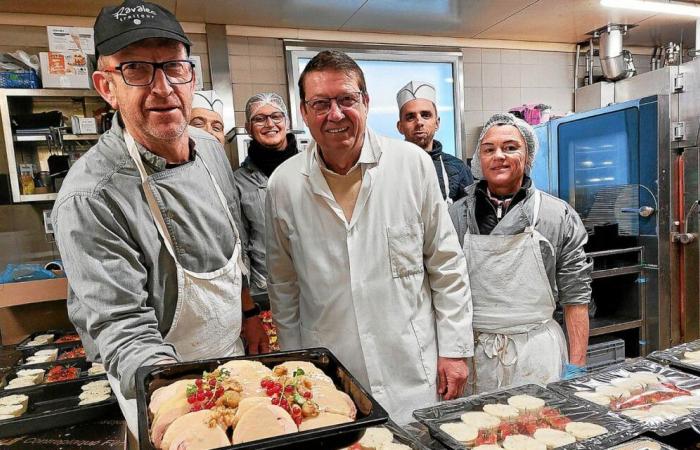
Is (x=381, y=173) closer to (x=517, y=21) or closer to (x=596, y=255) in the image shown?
(x=596, y=255)

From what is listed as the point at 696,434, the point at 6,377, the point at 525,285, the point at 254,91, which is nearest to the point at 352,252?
the point at 525,285

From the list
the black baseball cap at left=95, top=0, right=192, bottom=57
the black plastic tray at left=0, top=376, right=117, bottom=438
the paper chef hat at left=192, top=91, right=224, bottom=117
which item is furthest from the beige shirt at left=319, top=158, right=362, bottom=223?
the paper chef hat at left=192, top=91, right=224, bottom=117

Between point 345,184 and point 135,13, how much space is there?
0.83m

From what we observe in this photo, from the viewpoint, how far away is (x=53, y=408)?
1.95 meters

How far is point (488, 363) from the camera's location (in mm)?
1796

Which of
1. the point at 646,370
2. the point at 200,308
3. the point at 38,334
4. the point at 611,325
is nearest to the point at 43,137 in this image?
the point at 38,334

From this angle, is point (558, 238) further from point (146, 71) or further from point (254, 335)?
point (146, 71)

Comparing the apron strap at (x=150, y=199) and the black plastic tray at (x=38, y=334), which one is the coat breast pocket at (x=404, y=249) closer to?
the apron strap at (x=150, y=199)

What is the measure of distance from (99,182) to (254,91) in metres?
2.95

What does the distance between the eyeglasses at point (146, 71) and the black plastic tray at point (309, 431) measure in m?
0.72

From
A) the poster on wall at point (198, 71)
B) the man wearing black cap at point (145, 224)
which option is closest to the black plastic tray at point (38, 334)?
the man wearing black cap at point (145, 224)

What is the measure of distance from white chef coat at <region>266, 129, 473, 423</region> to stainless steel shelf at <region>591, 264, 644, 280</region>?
6.53 feet

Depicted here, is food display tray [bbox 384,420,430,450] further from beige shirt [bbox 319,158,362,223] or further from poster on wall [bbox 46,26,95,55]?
poster on wall [bbox 46,26,95,55]

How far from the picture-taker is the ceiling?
10.9 feet
